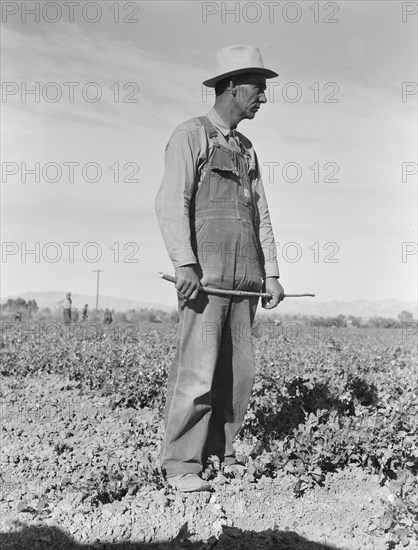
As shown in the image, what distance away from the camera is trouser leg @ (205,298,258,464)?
3.86m

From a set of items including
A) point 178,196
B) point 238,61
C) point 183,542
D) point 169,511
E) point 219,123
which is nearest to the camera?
point 183,542

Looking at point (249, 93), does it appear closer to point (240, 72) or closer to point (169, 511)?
point (240, 72)

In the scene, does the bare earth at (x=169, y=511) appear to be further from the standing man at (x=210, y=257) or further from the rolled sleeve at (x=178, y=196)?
the rolled sleeve at (x=178, y=196)

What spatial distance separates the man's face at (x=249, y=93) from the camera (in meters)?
3.80

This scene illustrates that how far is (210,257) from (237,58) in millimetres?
1066

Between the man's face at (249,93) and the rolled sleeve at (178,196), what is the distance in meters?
0.35

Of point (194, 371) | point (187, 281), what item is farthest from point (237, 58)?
point (194, 371)

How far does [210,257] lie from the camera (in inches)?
146

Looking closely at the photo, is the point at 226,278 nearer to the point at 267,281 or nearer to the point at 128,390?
the point at 267,281

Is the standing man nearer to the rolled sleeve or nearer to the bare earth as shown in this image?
the rolled sleeve

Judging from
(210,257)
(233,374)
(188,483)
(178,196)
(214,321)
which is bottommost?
(188,483)

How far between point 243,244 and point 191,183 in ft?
1.44

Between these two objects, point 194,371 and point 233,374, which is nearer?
point 194,371

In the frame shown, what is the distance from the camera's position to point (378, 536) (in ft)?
10.3
